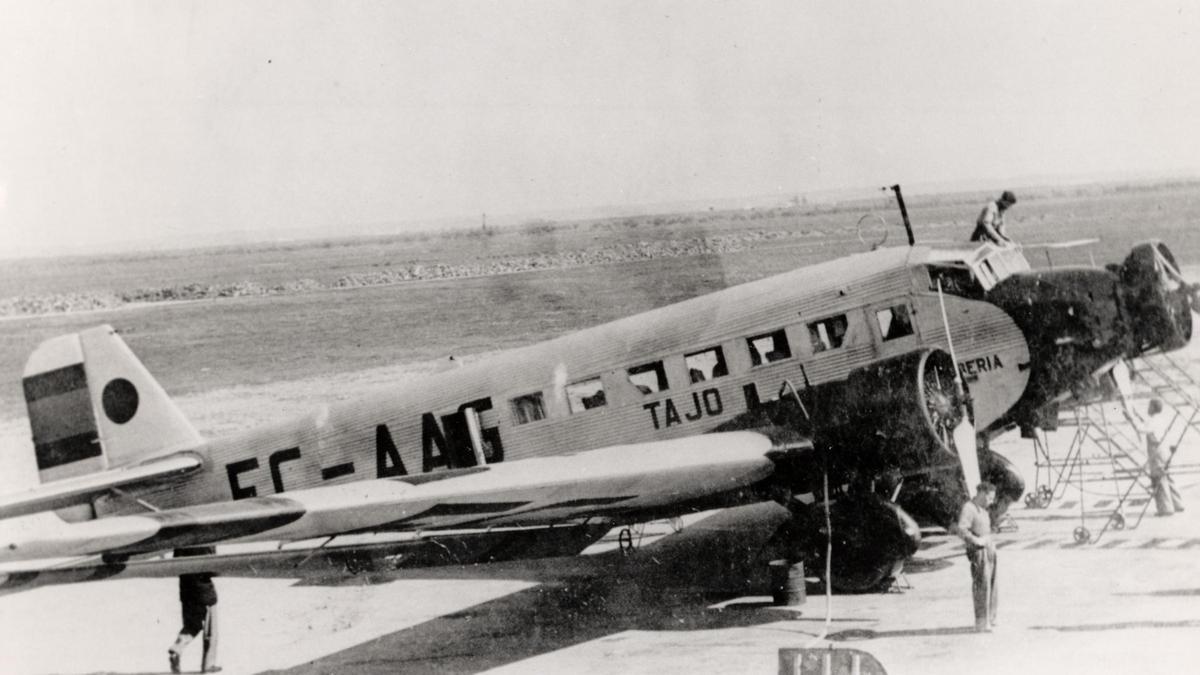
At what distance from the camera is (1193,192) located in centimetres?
4675

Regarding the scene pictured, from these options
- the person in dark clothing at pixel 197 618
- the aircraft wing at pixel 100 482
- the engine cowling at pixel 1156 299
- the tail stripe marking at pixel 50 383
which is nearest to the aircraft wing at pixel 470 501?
the person in dark clothing at pixel 197 618

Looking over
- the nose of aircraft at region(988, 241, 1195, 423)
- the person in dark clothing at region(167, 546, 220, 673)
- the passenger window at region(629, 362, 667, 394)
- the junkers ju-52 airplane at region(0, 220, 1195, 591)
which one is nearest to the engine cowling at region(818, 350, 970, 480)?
the junkers ju-52 airplane at region(0, 220, 1195, 591)

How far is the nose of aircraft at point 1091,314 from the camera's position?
27.9ft

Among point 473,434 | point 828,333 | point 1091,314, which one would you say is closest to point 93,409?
point 473,434

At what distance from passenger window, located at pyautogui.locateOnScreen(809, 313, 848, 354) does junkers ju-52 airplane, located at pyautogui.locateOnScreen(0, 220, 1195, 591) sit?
0.02m

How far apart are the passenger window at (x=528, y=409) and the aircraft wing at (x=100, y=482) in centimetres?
361

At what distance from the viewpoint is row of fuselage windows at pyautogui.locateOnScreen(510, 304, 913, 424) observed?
8969 mm

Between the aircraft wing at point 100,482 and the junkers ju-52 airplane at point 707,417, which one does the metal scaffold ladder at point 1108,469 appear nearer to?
the junkers ju-52 airplane at point 707,417

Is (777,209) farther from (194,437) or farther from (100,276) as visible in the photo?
(194,437)

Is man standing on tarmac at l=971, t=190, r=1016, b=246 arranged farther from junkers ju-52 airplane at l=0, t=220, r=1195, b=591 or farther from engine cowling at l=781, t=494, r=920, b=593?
engine cowling at l=781, t=494, r=920, b=593

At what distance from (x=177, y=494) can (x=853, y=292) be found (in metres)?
7.38

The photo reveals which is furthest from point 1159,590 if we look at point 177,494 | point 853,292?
point 177,494

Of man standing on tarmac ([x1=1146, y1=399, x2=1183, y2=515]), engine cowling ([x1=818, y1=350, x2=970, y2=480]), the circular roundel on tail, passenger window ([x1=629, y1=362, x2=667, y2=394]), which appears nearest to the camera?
engine cowling ([x1=818, y1=350, x2=970, y2=480])

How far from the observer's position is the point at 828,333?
904 centimetres
